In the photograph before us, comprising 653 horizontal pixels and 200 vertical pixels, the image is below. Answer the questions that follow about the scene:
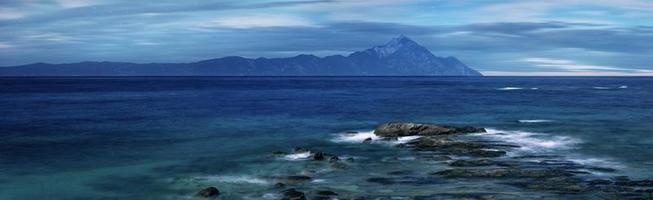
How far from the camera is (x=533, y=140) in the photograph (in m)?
58.2

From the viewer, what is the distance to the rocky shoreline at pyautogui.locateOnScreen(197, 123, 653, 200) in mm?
32531

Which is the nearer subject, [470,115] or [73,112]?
[470,115]

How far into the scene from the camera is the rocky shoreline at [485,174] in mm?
32531

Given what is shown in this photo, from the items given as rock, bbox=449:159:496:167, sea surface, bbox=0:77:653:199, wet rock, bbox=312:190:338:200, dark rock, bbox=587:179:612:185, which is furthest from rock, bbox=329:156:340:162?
dark rock, bbox=587:179:612:185

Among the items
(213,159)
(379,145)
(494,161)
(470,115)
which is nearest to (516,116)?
(470,115)

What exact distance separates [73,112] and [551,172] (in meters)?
A: 84.9

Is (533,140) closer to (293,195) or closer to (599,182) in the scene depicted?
(599,182)

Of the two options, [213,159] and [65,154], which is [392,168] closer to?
[213,159]

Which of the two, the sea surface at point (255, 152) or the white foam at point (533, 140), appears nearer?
the sea surface at point (255, 152)

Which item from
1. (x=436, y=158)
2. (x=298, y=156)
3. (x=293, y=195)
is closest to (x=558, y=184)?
(x=436, y=158)

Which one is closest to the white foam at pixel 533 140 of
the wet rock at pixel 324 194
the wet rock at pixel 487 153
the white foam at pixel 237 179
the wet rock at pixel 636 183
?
the wet rock at pixel 487 153

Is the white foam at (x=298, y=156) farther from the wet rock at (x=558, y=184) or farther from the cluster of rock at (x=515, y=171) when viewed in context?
the wet rock at (x=558, y=184)

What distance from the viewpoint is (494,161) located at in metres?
44.1

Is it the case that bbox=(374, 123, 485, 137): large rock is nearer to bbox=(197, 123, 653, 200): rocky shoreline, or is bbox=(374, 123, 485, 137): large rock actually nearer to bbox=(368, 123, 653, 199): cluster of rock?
bbox=(368, 123, 653, 199): cluster of rock
